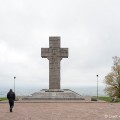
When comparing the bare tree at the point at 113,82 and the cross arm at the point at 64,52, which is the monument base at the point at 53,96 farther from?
the bare tree at the point at 113,82

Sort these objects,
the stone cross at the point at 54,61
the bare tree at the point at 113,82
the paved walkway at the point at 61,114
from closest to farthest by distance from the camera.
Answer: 1. the paved walkway at the point at 61,114
2. the stone cross at the point at 54,61
3. the bare tree at the point at 113,82

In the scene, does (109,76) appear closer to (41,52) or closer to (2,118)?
(41,52)

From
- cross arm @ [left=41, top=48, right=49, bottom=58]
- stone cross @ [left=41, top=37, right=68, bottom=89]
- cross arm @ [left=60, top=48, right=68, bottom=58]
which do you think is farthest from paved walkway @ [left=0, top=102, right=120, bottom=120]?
cross arm @ [left=60, top=48, right=68, bottom=58]

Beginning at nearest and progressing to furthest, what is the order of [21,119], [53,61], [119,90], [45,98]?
[21,119], [45,98], [53,61], [119,90]

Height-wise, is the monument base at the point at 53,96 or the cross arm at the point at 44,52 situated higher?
the cross arm at the point at 44,52

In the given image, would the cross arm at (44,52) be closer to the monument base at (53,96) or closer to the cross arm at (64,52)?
the cross arm at (64,52)

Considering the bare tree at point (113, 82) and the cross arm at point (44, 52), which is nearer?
the cross arm at point (44, 52)

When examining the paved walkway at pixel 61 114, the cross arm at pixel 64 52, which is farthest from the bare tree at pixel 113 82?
the paved walkway at pixel 61 114

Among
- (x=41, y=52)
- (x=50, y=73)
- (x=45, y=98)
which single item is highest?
(x=41, y=52)

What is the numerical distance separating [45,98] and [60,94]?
2140 millimetres

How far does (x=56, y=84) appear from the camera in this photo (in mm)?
44938

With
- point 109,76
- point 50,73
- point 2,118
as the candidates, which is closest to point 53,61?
point 50,73

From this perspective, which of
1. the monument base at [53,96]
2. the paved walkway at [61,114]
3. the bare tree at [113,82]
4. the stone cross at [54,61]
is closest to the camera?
the paved walkway at [61,114]

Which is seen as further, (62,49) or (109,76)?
(109,76)
